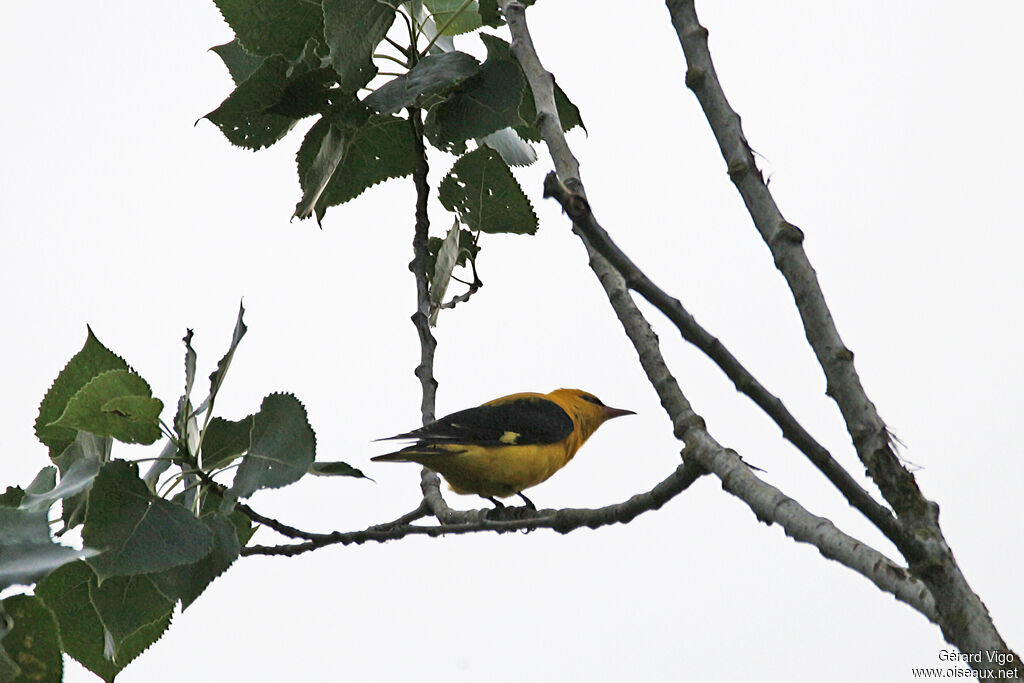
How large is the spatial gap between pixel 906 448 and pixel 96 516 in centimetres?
151

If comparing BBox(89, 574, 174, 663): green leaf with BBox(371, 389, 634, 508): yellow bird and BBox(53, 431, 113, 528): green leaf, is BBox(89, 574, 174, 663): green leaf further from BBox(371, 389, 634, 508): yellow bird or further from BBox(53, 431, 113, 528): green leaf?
BBox(371, 389, 634, 508): yellow bird

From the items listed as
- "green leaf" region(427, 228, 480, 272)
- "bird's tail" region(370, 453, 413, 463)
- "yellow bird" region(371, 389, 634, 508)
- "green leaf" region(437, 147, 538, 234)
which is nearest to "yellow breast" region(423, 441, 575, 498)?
"yellow bird" region(371, 389, 634, 508)

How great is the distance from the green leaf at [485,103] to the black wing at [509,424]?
1.39m

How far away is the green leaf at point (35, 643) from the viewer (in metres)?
2.26

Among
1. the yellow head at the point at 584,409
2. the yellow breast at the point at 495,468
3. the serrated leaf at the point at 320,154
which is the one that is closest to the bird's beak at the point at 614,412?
the yellow head at the point at 584,409

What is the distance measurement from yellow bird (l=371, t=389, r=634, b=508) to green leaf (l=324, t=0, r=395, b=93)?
4.66ft

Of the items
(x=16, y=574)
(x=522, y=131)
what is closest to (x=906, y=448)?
→ (x=16, y=574)

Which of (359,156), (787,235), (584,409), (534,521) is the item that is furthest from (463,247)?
(584,409)

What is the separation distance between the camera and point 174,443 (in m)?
2.29

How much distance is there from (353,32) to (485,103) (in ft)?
1.39

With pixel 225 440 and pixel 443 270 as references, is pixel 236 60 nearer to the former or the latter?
pixel 443 270

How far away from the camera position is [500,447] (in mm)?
4309

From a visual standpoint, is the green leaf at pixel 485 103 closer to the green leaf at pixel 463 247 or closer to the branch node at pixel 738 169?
the green leaf at pixel 463 247

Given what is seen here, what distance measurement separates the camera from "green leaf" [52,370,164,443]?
2.10 meters
